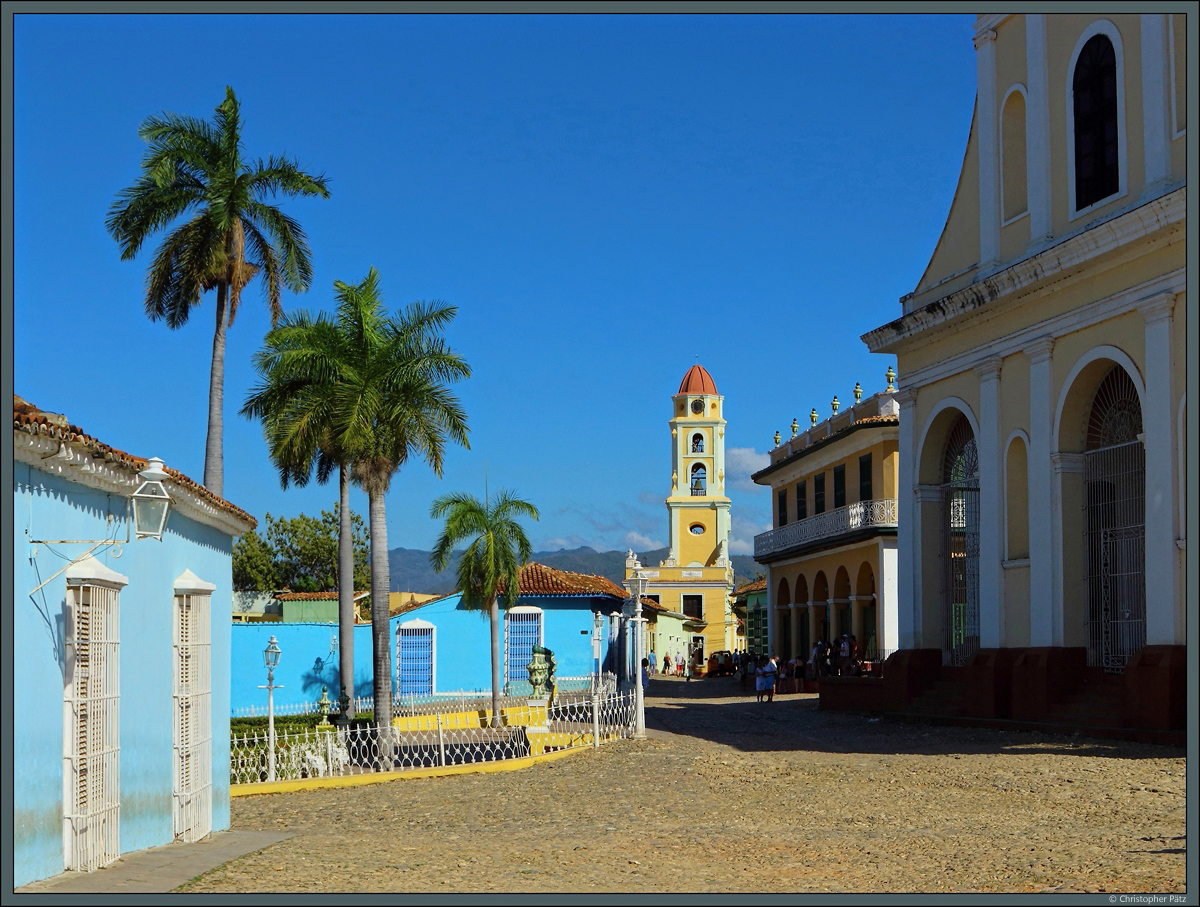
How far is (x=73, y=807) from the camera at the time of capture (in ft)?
26.8

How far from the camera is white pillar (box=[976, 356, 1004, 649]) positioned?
21.5m

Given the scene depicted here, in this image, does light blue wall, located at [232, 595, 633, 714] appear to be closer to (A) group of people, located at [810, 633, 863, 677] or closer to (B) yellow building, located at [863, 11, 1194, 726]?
(A) group of people, located at [810, 633, 863, 677]

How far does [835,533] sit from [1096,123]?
20.1m

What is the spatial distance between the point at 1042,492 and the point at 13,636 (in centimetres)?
1609

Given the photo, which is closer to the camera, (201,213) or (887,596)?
(201,213)

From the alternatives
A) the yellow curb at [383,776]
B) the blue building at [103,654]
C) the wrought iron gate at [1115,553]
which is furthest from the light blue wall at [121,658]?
the wrought iron gate at [1115,553]

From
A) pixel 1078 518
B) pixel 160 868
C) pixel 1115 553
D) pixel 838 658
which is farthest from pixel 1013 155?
pixel 160 868

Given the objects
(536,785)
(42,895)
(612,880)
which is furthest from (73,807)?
(536,785)

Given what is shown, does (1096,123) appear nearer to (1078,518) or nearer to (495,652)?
(1078,518)

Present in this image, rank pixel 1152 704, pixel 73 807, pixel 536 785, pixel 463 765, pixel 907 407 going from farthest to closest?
pixel 907 407
pixel 463 765
pixel 1152 704
pixel 536 785
pixel 73 807

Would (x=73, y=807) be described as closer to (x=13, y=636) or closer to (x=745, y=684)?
(x=13, y=636)

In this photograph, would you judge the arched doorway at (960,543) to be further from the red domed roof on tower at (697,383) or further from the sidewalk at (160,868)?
the red domed roof on tower at (697,383)

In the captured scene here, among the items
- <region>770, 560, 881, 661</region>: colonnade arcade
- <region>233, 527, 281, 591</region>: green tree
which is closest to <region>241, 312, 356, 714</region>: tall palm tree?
<region>770, 560, 881, 661</region>: colonnade arcade

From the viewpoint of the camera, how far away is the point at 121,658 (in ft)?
30.6
